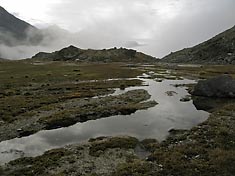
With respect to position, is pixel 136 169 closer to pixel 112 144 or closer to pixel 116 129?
pixel 112 144

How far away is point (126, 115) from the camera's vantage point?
176 feet

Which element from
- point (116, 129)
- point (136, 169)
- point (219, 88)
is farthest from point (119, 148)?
point (219, 88)

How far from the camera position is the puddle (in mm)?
37812

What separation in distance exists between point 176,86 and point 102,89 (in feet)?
68.9

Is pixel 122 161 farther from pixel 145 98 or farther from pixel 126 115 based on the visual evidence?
pixel 145 98

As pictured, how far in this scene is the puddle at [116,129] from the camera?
37.8 m

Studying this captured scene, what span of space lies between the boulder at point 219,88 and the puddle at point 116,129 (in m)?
9.84

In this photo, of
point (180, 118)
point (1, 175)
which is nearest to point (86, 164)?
point (1, 175)

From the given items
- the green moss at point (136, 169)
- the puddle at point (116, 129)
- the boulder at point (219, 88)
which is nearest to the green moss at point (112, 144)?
the puddle at point (116, 129)

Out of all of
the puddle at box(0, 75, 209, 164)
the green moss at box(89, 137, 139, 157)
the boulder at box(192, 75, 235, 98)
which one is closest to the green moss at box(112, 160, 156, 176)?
the green moss at box(89, 137, 139, 157)

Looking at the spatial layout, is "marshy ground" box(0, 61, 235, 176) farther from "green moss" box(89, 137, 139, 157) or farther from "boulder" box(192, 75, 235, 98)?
"boulder" box(192, 75, 235, 98)

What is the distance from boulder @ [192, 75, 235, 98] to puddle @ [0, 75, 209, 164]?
9839mm

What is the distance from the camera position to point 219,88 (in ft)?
222

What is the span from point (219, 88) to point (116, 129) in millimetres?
32067
